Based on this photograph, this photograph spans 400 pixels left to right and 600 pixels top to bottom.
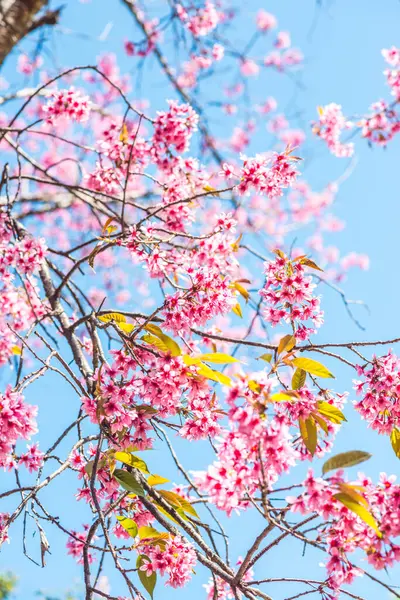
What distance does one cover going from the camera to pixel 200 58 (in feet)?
19.5

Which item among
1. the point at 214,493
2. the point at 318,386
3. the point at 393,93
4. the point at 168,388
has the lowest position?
the point at 214,493

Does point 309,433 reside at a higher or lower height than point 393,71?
lower

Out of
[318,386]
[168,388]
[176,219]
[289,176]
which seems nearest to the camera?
[168,388]

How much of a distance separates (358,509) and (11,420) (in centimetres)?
119

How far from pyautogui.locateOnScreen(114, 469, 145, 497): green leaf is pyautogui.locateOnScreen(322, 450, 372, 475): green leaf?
0.66 m

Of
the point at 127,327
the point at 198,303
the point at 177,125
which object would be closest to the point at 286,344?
the point at 198,303

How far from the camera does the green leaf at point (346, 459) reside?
1.48m

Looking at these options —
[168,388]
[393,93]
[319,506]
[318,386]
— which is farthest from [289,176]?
[393,93]

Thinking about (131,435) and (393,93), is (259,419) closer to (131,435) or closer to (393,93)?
(131,435)

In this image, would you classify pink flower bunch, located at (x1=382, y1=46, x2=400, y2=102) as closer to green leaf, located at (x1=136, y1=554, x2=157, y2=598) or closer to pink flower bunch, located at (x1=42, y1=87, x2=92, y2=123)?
pink flower bunch, located at (x1=42, y1=87, x2=92, y2=123)

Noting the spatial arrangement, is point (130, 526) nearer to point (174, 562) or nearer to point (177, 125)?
point (174, 562)

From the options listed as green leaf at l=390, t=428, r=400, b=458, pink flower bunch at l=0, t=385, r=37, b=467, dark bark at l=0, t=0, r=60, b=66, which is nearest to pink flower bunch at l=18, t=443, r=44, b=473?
pink flower bunch at l=0, t=385, r=37, b=467

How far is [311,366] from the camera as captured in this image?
71.6 inches

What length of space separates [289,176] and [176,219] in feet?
2.52
